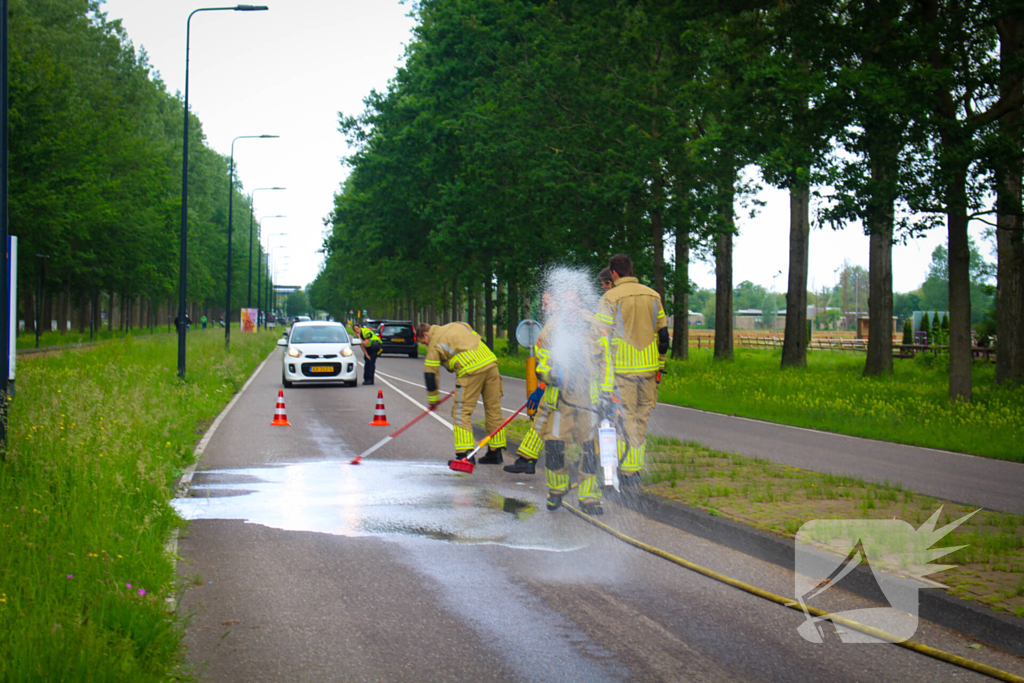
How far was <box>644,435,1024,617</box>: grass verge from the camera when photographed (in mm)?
5793

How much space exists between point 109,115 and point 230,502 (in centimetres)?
5238

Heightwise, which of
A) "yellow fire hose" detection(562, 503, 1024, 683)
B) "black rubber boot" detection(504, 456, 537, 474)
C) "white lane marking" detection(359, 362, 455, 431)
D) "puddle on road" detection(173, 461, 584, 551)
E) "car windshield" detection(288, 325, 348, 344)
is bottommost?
"white lane marking" detection(359, 362, 455, 431)

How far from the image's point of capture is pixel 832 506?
26.2ft

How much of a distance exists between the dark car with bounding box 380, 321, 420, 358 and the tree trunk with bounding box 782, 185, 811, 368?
2264 cm

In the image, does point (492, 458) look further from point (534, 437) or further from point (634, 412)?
point (634, 412)

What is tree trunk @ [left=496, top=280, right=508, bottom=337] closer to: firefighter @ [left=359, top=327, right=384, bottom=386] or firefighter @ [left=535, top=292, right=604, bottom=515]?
firefighter @ [left=359, top=327, right=384, bottom=386]

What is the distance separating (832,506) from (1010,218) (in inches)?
662

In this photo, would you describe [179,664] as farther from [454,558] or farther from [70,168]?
[70,168]

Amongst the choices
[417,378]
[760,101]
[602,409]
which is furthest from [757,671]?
[417,378]

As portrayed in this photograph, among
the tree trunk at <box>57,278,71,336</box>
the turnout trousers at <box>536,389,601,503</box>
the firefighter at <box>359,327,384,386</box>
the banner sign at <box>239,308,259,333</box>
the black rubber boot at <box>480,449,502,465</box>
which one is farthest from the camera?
the banner sign at <box>239,308,259,333</box>

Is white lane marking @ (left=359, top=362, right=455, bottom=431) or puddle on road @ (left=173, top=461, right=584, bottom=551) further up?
puddle on road @ (left=173, top=461, right=584, bottom=551)

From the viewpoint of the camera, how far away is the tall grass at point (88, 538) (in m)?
4.15

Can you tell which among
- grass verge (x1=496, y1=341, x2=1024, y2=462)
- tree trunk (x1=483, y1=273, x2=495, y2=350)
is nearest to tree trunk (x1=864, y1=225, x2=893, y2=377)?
grass verge (x1=496, y1=341, x2=1024, y2=462)

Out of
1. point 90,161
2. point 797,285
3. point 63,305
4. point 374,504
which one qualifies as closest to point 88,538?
point 374,504
